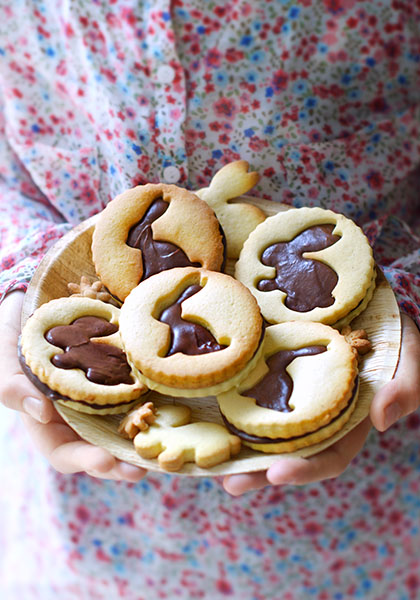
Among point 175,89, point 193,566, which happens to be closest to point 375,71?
point 175,89

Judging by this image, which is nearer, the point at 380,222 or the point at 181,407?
the point at 181,407

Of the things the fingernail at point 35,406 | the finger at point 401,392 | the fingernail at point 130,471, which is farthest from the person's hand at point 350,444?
the fingernail at point 35,406

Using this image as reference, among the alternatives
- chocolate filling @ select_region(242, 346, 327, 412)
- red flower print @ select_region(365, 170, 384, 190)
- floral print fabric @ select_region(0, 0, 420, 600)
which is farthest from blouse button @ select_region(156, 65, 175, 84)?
chocolate filling @ select_region(242, 346, 327, 412)

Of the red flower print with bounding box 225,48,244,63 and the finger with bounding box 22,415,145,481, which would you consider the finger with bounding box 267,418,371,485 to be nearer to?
the finger with bounding box 22,415,145,481

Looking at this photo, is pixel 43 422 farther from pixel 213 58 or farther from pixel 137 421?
pixel 213 58

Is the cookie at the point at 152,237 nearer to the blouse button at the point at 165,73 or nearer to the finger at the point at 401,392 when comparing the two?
the blouse button at the point at 165,73

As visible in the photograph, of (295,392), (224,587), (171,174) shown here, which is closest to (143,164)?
(171,174)

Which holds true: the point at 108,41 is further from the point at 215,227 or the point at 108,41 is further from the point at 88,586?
the point at 88,586
